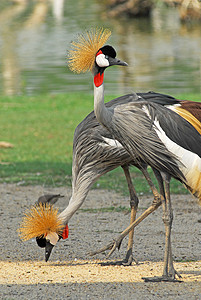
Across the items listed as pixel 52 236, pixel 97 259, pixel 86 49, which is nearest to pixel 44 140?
pixel 97 259

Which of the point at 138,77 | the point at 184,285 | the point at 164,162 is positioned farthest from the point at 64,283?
the point at 138,77

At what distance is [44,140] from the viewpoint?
38.2ft

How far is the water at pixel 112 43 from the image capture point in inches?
691

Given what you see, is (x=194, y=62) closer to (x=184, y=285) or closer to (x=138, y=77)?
(x=138, y=77)

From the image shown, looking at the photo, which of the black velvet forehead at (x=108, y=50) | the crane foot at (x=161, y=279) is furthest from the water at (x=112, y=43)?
the crane foot at (x=161, y=279)

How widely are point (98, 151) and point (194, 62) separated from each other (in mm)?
16728

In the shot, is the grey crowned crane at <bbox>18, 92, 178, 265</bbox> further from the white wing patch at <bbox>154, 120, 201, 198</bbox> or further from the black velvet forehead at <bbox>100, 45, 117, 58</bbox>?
the black velvet forehead at <bbox>100, 45, 117, 58</bbox>

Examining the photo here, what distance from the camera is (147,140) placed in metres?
4.75

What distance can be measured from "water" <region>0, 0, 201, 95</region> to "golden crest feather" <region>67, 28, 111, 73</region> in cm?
621

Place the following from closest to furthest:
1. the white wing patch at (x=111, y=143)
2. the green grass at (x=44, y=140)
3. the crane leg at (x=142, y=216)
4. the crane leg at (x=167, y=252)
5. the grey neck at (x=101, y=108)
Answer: the grey neck at (x=101, y=108)
the crane leg at (x=167, y=252)
the white wing patch at (x=111, y=143)
the crane leg at (x=142, y=216)
the green grass at (x=44, y=140)

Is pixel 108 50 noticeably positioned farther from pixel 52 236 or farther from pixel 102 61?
pixel 52 236

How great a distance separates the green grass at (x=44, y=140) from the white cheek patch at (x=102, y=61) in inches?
158

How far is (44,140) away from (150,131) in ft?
22.9

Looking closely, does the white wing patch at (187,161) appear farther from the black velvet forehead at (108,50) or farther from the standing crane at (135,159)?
the black velvet forehead at (108,50)
